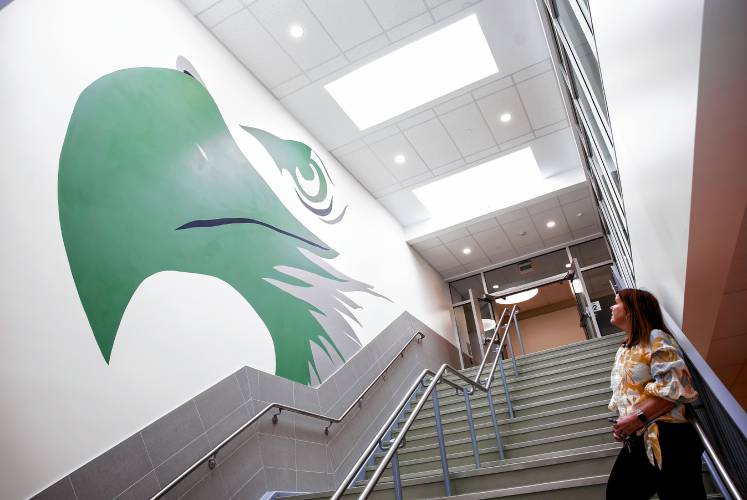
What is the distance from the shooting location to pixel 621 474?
94.5 inches

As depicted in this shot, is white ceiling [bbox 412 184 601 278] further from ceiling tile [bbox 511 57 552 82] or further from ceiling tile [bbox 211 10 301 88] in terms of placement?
ceiling tile [bbox 211 10 301 88]

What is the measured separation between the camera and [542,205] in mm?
9930

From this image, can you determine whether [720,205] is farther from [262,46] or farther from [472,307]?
[472,307]

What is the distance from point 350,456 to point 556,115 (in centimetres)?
590

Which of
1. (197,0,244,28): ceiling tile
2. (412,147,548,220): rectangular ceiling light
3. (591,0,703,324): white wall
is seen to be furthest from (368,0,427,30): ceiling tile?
(412,147,548,220): rectangular ceiling light

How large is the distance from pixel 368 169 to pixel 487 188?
249 cm

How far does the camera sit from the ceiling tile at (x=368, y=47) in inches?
257

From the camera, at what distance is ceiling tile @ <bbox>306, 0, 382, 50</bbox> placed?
19.9ft

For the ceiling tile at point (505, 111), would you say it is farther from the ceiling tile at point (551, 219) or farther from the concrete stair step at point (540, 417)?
the concrete stair step at point (540, 417)

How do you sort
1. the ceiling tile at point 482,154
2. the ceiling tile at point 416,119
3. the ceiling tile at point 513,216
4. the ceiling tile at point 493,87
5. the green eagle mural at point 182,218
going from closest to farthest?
the green eagle mural at point 182,218
the ceiling tile at point 493,87
the ceiling tile at point 416,119
the ceiling tile at point 482,154
the ceiling tile at point 513,216

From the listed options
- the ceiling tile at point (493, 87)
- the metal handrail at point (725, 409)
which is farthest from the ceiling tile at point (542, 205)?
the metal handrail at point (725, 409)

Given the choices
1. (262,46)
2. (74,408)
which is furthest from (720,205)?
(262,46)

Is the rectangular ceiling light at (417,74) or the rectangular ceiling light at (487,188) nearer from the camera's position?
the rectangular ceiling light at (417,74)

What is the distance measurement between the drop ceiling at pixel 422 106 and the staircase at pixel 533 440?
11.3 ft
